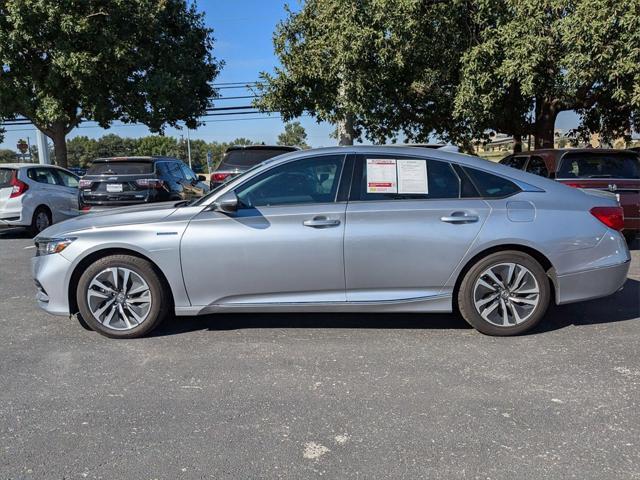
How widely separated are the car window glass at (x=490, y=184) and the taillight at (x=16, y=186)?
8.89 metres

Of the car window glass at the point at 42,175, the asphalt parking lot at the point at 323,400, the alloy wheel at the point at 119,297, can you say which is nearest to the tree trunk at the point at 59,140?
the car window glass at the point at 42,175

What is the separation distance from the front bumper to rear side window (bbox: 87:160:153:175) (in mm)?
5228

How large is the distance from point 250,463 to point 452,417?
1.23m

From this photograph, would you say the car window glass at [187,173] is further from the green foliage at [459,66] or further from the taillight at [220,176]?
the green foliage at [459,66]

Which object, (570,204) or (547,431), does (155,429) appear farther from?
(570,204)

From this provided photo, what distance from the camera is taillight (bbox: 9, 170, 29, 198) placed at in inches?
392

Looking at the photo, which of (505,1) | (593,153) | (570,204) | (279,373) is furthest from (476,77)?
(279,373)

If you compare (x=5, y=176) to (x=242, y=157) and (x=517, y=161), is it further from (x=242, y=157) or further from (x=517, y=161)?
(x=517, y=161)

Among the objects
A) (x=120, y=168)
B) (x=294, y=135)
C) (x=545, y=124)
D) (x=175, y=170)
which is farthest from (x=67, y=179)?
(x=294, y=135)

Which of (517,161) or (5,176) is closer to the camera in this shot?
(517,161)

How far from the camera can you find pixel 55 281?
4.39 meters

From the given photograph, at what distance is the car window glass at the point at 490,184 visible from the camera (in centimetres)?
443

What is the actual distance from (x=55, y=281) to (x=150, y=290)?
817 millimetres

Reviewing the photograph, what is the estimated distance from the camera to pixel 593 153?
8.04m
